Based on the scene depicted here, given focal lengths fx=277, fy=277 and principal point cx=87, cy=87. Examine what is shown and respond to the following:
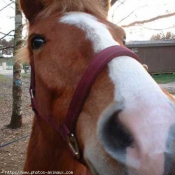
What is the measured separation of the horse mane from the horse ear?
50 mm

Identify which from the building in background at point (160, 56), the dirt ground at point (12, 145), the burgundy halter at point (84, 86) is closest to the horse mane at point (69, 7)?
the burgundy halter at point (84, 86)

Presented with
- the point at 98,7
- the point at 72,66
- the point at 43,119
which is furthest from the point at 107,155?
the point at 98,7

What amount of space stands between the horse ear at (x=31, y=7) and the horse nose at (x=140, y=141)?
1.24m

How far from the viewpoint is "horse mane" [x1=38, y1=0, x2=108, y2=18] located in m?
2.08

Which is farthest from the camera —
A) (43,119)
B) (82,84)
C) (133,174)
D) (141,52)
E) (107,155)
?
(141,52)

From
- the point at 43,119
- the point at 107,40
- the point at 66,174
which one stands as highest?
the point at 107,40

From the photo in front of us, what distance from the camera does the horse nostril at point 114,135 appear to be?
4.42 ft

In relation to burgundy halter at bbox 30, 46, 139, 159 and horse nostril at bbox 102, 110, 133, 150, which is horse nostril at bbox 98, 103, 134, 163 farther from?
burgundy halter at bbox 30, 46, 139, 159

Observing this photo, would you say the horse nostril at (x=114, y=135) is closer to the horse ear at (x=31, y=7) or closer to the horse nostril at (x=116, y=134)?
the horse nostril at (x=116, y=134)

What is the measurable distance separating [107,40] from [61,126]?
639 mm

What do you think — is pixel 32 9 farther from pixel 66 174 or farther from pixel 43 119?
pixel 66 174

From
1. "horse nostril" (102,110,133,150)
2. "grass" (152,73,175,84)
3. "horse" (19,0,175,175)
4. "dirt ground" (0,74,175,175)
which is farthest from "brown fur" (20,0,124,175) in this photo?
"grass" (152,73,175,84)

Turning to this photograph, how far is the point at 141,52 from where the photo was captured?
98.7 ft

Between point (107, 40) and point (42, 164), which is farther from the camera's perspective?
point (42, 164)
